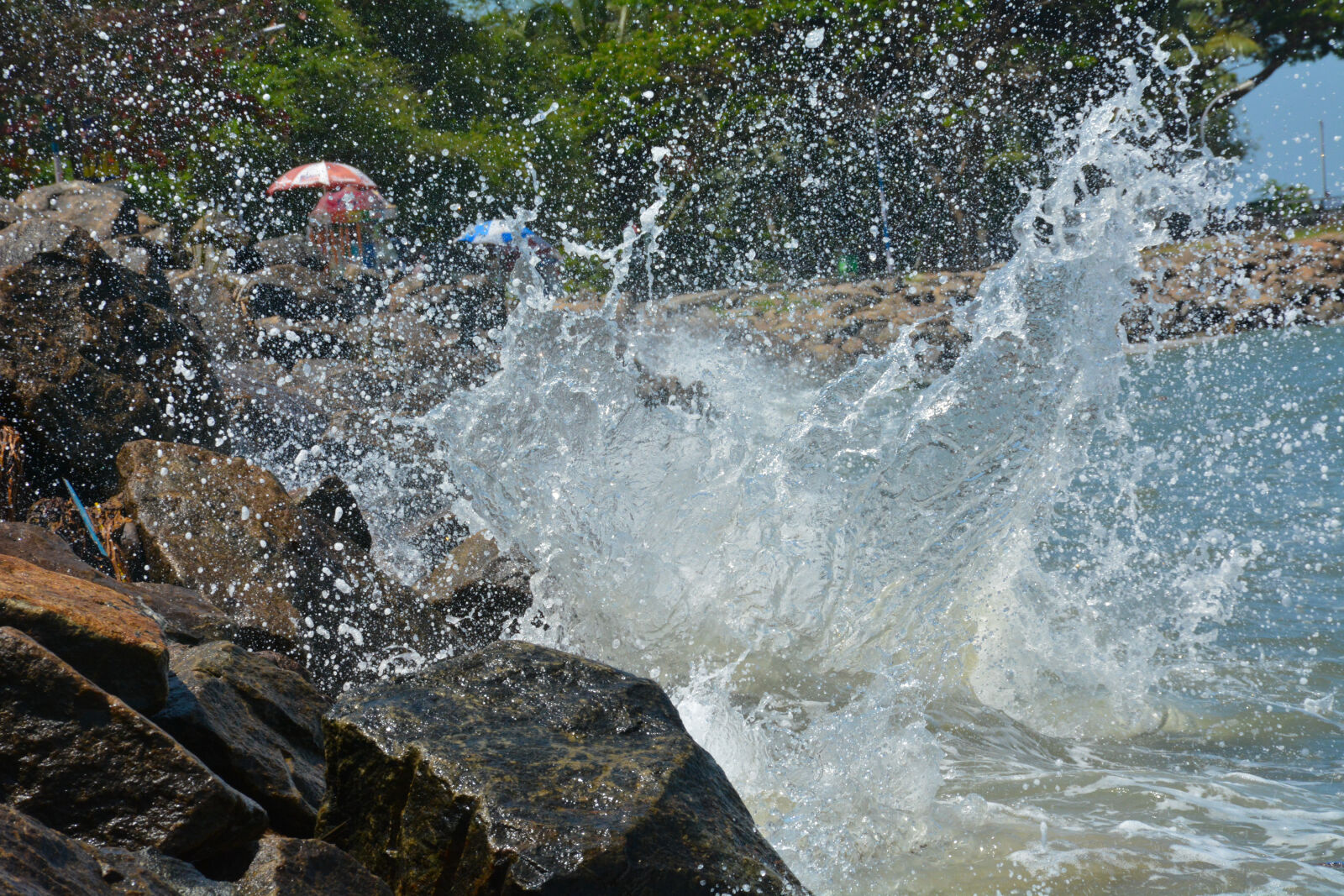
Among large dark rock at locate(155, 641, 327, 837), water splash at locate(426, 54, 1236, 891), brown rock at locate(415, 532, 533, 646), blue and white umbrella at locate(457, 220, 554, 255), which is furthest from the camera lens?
blue and white umbrella at locate(457, 220, 554, 255)

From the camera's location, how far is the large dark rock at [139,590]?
3.42 metres

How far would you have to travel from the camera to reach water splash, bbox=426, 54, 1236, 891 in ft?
15.1

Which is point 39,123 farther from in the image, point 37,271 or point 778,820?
point 778,820

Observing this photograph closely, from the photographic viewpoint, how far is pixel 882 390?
17.9ft

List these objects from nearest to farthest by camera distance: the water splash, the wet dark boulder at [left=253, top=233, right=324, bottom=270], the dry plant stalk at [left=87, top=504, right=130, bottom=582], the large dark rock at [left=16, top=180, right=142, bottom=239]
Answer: the dry plant stalk at [left=87, top=504, right=130, bottom=582] < the water splash < the large dark rock at [left=16, top=180, right=142, bottom=239] < the wet dark boulder at [left=253, top=233, right=324, bottom=270]

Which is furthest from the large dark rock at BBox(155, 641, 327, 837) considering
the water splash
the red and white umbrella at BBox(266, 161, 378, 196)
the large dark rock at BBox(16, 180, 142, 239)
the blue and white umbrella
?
the red and white umbrella at BBox(266, 161, 378, 196)

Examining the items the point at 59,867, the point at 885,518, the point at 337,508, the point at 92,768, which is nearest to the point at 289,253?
the point at 337,508

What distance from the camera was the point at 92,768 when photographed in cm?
218

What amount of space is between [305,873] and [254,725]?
0.73 m

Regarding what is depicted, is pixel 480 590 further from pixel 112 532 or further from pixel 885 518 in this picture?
pixel 885 518

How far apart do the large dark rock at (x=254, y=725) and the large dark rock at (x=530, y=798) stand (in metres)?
0.21

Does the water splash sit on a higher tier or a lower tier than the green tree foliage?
lower

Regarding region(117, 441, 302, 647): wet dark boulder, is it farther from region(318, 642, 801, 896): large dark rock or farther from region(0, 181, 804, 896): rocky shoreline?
region(318, 642, 801, 896): large dark rock

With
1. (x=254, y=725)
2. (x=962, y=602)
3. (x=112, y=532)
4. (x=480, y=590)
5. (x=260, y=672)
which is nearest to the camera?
(x=254, y=725)
